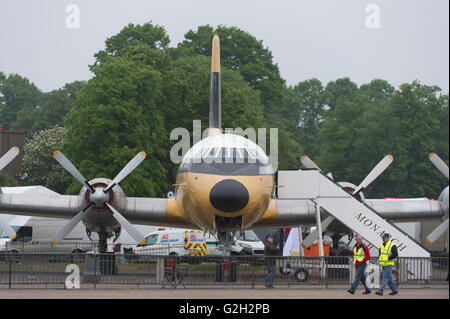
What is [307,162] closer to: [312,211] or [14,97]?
[312,211]

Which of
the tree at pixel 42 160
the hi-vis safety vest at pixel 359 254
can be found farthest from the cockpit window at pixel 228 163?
the tree at pixel 42 160

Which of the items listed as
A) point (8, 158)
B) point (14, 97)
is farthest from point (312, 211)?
point (14, 97)

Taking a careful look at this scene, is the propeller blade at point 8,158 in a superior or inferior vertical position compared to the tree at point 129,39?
inferior

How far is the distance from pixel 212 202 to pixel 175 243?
1577cm

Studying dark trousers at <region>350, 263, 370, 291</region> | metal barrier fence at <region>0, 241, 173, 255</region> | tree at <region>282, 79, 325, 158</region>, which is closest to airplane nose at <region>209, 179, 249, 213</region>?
dark trousers at <region>350, 263, 370, 291</region>

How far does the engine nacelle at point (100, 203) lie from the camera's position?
2284cm

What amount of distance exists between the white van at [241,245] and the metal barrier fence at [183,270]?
1310cm

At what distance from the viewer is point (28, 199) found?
82.6 ft

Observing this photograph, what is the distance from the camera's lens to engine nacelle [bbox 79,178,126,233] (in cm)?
2284

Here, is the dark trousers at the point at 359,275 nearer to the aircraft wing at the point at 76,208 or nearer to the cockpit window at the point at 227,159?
the cockpit window at the point at 227,159

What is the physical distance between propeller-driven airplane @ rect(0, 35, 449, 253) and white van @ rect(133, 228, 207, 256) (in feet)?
22.9
